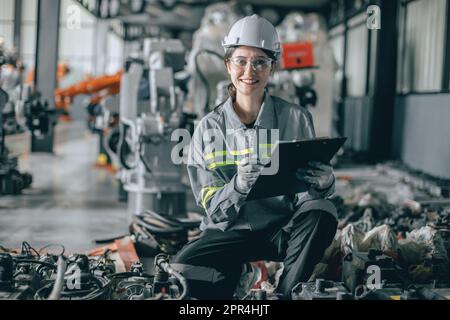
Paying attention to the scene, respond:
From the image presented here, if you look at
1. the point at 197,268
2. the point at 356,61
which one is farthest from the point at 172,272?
the point at 356,61

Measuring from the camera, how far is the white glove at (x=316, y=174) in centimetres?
232

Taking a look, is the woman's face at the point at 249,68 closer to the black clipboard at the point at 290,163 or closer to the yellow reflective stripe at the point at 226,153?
the yellow reflective stripe at the point at 226,153

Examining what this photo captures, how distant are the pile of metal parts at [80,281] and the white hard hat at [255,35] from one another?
86 centimetres

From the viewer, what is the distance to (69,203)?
5523 millimetres

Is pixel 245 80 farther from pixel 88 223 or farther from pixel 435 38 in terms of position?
pixel 435 38

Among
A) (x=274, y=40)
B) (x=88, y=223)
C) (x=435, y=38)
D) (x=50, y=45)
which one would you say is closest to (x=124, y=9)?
(x=50, y=45)

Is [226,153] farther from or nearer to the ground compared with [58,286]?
farther from the ground

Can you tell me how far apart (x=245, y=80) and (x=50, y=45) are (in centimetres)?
682

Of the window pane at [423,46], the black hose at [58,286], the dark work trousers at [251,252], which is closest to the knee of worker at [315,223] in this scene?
the dark work trousers at [251,252]

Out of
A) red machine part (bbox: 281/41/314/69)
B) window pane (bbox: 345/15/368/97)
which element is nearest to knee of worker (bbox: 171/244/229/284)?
red machine part (bbox: 281/41/314/69)

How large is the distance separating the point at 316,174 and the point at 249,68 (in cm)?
45

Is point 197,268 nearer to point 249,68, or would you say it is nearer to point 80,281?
point 80,281

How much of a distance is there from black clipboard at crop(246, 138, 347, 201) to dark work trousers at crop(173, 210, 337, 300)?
151 mm

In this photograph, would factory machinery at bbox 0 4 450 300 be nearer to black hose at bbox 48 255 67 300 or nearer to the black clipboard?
black hose at bbox 48 255 67 300
